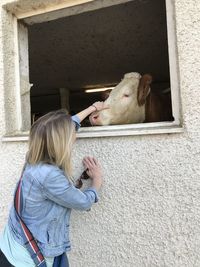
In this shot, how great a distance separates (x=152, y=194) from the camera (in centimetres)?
219

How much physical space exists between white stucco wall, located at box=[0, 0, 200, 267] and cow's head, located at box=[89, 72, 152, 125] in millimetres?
264

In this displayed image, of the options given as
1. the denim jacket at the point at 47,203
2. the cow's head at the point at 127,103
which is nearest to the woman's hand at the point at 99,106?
the cow's head at the point at 127,103

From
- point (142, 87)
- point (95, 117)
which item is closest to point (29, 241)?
point (95, 117)

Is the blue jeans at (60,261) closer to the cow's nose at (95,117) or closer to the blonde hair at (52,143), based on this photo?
the blonde hair at (52,143)

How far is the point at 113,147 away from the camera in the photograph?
91.2 inches

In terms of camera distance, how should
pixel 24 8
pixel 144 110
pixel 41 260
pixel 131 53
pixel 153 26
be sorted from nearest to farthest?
pixel 41 260, pixel 24 8, pixel 144 110, pixel 153 26, pixel 131 53

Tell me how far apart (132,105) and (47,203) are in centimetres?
119

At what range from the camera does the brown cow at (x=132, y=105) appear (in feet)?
8.57

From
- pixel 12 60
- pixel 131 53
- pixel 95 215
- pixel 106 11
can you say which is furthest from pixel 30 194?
pixel 131 53

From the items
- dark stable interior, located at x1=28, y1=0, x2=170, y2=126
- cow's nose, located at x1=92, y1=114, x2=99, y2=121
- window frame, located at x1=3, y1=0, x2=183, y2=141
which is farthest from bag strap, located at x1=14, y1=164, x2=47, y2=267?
dark stable interior, located at x1=28, y1=0, x2=170, y2=126

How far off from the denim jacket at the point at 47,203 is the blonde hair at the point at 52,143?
43mm

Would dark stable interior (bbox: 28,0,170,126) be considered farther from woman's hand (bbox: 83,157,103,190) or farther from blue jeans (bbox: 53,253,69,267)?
blue jeans (bbox: 53,253,69,267)

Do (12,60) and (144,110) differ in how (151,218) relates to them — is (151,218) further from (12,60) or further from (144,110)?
(12,60)

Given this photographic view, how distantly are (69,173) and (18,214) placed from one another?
13.3 inches
